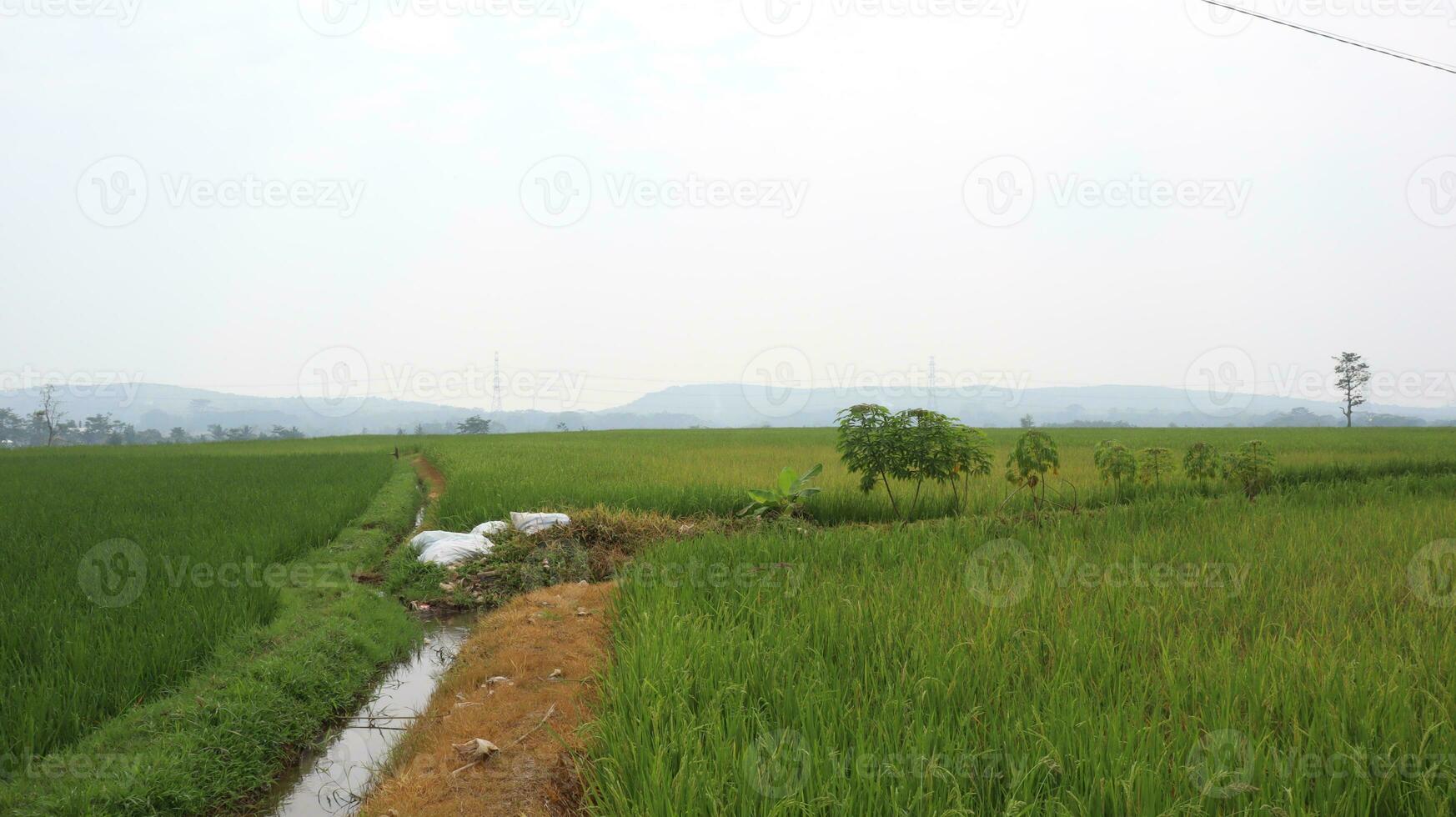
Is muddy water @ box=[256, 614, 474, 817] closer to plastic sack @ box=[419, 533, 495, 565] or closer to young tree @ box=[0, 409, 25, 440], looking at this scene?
plastic sack @ box=[419, 533, 495, 565]

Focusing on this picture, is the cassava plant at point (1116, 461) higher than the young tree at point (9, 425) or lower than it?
higher

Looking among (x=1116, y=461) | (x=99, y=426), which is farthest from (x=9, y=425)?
(x=1116, y=461)

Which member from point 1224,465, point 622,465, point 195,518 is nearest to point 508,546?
point 195,518

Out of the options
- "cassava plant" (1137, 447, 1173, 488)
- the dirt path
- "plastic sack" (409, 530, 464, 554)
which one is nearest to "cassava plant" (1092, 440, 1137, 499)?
"cassava plant" (1137, 447, 1173, 488)

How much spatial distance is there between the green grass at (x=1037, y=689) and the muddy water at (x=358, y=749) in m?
1.41

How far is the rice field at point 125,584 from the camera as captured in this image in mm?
3693

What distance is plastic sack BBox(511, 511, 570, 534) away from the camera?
813 centimetres

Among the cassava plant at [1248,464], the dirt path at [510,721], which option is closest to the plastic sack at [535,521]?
the dirt path at [510,721]

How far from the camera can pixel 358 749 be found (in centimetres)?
410

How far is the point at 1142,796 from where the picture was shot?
2164 millimetres

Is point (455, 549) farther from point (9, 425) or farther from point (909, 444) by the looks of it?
point (9, 425)

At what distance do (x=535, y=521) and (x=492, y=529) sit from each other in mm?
587

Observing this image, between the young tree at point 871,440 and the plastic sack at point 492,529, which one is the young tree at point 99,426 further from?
the young tree at point 871,440

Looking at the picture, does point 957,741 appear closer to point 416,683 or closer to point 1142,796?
point 1142,796
